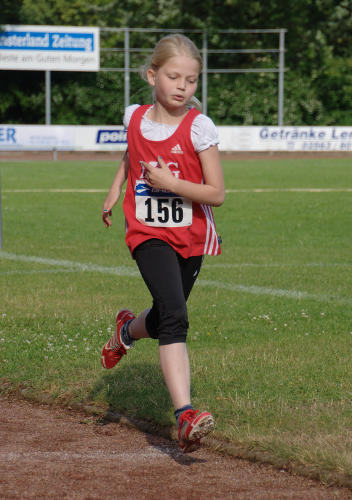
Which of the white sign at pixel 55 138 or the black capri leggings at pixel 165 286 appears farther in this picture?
the white sign at pixel 55 138

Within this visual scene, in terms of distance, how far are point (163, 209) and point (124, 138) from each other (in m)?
41.2

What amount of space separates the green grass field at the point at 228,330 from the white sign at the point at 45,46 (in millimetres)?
30228

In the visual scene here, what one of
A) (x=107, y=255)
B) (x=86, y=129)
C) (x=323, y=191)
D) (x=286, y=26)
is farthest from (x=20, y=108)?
(x=107, y=255)

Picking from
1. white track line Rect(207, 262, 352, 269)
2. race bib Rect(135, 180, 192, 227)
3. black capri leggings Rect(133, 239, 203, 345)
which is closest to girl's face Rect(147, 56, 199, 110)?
race bib Rect(135, 180, 192, 227)

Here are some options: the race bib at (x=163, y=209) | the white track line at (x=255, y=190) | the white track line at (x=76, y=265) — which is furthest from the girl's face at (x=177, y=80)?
the white track line at (x=255, y=190)

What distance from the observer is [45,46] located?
45094mm

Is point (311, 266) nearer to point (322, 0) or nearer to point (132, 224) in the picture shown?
point (132, 224)

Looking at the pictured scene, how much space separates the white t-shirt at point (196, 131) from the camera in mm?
4465

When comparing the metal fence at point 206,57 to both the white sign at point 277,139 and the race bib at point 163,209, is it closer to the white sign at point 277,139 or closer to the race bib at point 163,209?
the white sign at point 277,139

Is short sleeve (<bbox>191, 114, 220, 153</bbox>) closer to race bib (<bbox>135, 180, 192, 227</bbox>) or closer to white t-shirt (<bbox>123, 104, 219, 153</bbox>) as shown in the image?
white t-shirt (<bbox>123, 104, 219, 153</bbox>)

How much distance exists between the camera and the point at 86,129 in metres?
43.9

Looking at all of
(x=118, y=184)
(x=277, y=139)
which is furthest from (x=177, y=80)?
(x=277, y=139)

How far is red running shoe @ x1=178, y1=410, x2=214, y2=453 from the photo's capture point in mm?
4113

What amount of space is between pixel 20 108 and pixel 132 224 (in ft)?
160
